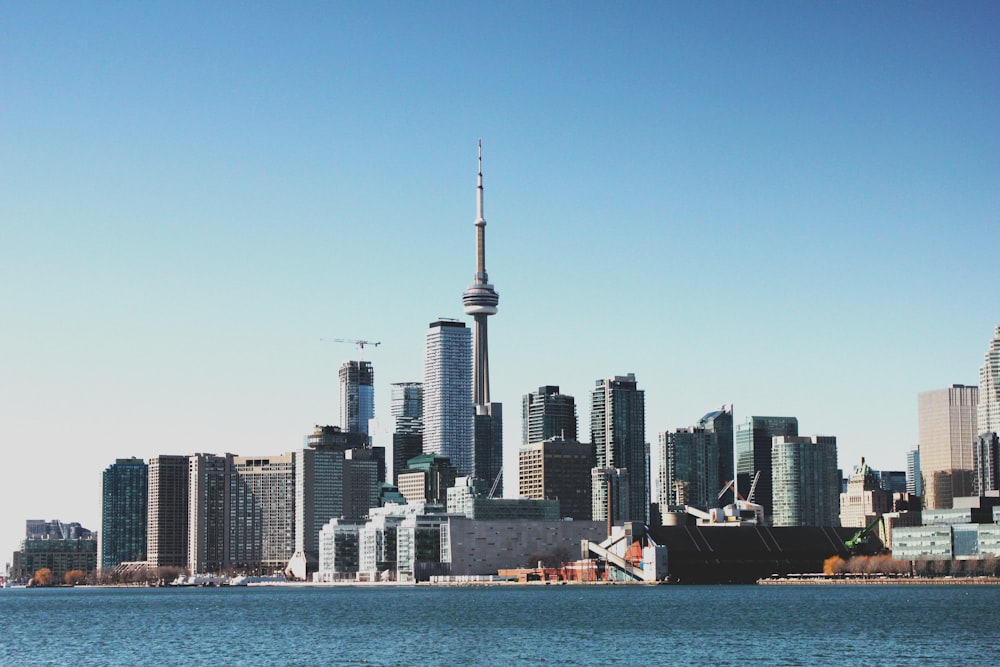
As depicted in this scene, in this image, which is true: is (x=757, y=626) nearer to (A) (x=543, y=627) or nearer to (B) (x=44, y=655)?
(A) (x=543, y=627)

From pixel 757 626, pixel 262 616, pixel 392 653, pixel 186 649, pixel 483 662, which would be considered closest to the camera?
pixel 483 662

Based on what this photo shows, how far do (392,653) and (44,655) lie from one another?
94.2 feet

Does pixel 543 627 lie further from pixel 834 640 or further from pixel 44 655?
pixel 44 655

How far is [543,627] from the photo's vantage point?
150 m

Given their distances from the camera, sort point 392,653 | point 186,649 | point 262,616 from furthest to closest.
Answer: point 262,616 < point 186,649 < point 392,653

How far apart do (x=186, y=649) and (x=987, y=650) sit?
6195 centimetres

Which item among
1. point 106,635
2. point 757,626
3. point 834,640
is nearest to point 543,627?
point 757,626

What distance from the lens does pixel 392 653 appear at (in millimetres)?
120438

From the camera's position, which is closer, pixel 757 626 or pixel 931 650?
pixel 931 650

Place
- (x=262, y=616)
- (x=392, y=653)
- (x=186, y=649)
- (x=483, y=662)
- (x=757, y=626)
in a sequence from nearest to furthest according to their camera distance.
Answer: (x=483, y=662) → (x=392, y=653) → (x=186, y=649) → (x=757, y=626) → (x=262, y=616)

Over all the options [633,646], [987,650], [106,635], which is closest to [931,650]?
[987,650]

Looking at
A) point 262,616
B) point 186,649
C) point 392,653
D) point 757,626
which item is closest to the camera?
point 392,653

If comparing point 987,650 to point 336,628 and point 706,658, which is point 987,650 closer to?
point 706,658

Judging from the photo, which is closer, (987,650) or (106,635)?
(987,650)
